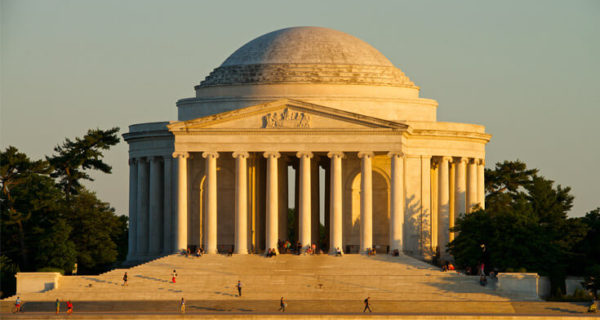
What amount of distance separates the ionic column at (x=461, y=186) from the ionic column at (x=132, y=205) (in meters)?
35.2

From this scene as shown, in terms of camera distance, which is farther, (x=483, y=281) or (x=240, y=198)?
(x=240, y=198)

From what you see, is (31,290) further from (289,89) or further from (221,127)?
(289,89)

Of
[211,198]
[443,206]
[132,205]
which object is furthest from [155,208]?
[443,206]

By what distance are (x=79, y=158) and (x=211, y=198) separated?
2365cm

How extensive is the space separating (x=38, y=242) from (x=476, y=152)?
48.4m

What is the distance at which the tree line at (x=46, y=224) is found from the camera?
153500mm

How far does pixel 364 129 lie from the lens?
Answer: 151 metres

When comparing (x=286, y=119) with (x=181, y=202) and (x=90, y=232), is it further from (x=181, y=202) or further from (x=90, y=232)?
(x=90, y=232)

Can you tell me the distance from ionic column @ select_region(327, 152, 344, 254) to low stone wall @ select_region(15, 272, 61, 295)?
28.9 meters

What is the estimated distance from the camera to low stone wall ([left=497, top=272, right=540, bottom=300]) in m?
135

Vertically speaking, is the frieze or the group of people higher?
the frieze

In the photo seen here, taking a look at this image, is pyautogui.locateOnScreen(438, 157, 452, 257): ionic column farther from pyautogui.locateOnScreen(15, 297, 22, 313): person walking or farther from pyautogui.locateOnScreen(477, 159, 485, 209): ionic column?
pyautogui.locateOnScreen(15, 297, 22, 313): person walking

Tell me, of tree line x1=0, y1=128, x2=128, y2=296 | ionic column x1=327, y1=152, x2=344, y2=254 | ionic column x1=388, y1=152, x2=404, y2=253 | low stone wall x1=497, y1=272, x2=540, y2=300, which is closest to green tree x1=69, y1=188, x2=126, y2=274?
tree line x1=0, y1=128, x2=128, y2=296

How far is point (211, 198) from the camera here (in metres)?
153
